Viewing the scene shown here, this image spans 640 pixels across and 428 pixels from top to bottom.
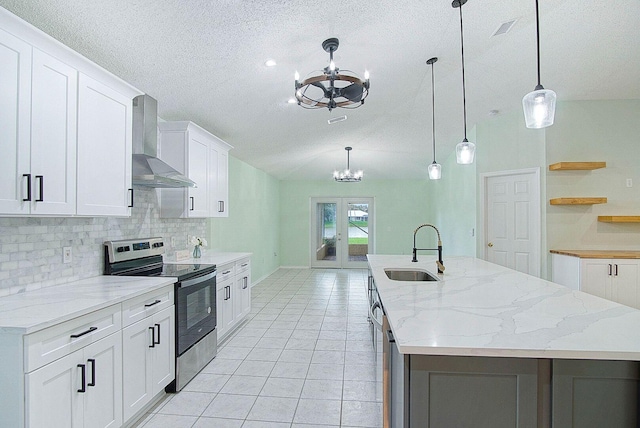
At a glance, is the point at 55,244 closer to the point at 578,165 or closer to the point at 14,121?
Answer: the point at 14,121

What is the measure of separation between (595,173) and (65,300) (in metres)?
5.63

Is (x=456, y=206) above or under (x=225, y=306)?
above

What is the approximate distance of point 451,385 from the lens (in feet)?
4.23

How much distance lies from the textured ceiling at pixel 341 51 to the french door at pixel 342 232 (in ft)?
13.5

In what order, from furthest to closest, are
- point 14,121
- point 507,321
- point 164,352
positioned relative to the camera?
point 164,352 < point 14,121 < point 507,321

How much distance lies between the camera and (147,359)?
2213mm

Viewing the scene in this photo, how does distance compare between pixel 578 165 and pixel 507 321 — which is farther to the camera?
pixel 578 165

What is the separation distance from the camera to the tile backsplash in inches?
76.2

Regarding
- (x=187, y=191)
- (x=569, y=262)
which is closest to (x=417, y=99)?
(x=569, y=262)

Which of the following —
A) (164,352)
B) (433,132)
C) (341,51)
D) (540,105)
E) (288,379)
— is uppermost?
(341,51)

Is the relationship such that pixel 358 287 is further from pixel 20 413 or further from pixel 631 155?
pixel 20 413

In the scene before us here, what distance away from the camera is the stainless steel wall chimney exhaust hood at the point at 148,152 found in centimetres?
272

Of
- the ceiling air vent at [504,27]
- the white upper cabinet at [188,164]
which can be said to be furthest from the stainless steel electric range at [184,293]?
the ceiling air vent at [504,27]

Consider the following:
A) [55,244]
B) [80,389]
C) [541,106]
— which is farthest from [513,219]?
[55,244]
